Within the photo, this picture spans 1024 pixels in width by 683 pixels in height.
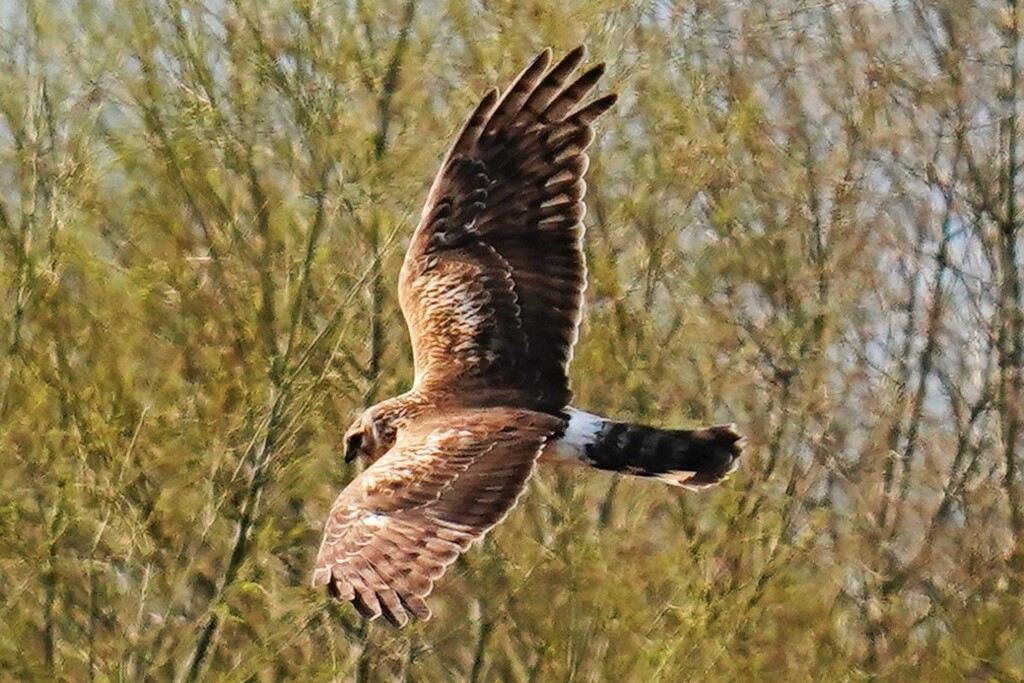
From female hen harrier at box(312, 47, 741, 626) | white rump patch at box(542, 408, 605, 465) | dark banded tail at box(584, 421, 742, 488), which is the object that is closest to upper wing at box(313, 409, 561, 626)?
female hen harrier at box(312, 47, 741, 626)

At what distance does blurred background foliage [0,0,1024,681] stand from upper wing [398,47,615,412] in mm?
368

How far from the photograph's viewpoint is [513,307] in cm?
946

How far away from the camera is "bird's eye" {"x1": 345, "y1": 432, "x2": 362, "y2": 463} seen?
8.94m

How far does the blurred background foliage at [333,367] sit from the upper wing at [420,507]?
133 centimetres

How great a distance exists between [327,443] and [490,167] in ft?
8.33

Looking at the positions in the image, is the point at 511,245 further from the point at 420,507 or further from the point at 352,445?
the point at 420,507

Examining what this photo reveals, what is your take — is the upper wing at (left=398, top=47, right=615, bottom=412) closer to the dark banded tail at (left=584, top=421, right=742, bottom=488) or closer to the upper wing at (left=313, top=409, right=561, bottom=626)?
the dark banded tail at (left=584, top=421, right=742, bottom=488)

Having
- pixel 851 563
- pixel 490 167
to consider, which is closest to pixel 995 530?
pixel 851 563

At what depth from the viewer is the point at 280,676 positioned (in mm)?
12148

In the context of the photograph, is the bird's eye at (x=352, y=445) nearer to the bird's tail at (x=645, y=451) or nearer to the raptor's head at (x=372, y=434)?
the raptor's head at (x=372, y=434)

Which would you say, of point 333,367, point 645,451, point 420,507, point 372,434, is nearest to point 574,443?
point 645,451

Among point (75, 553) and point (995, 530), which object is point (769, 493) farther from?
point (995, 530)

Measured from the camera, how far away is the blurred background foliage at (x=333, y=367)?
418 inches

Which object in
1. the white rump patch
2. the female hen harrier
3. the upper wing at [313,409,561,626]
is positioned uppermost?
the female hen harrier
